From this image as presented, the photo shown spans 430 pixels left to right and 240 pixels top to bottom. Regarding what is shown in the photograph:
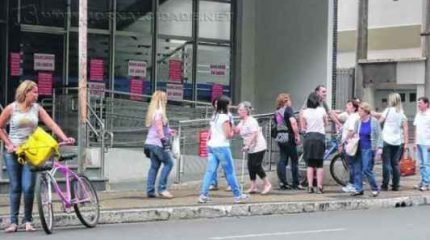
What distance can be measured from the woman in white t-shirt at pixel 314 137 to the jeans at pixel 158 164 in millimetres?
2630

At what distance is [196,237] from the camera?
1015 centimetres

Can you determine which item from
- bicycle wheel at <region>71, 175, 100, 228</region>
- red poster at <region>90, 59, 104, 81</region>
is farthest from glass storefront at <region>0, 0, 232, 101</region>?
bicycle wheel at <region>71, 175, 100, 228</region>

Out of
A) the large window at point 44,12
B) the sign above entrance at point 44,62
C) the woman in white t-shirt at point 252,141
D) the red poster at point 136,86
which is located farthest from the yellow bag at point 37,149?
the red poster at point 136,86

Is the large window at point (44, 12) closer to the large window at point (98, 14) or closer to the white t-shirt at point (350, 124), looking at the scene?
the large window at point (98, 14)

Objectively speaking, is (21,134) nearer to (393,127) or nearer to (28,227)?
(28,227)

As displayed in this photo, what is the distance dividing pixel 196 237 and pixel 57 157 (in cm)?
224

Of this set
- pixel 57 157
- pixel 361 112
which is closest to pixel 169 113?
pixel 361 112

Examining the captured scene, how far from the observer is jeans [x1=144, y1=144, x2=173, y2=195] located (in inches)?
538

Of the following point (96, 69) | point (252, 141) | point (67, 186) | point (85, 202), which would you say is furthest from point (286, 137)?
point (96, 69)

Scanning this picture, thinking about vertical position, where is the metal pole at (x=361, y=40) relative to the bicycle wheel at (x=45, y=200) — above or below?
above

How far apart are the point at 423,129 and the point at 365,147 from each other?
1914mm

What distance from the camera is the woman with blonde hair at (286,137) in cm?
1513

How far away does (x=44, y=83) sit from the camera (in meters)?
19.2

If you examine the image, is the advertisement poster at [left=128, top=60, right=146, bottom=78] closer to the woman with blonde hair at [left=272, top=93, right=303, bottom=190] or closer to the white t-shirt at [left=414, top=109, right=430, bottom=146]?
the woman with blonde hair at [left=272, top=93, right=303, bottom=190]
